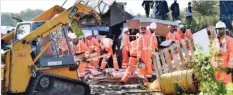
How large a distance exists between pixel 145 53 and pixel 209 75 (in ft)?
14.0

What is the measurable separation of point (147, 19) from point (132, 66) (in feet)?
21.2

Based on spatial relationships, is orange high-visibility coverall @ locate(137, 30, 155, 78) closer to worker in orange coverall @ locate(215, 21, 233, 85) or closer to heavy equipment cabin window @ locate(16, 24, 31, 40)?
worker in orange coverall @ locate(215, 21, 233, 85)

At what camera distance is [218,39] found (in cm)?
812

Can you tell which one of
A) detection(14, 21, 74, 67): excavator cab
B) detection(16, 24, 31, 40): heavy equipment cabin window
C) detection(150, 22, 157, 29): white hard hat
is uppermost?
detection(150, 22, 157, 29): white hard hat

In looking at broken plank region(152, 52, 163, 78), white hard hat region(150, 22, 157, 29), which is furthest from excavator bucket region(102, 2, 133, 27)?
broken plank region(152, 52, 163, 78)

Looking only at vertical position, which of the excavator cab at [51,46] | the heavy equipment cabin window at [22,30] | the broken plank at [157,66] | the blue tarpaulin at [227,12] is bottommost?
the broken plank at [157,66]

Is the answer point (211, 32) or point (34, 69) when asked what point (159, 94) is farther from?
point (34, 69)

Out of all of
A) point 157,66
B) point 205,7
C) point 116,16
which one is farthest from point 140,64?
point 205,7

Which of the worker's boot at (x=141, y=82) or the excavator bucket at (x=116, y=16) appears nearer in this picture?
the worker's boot at (x=141, y=82)

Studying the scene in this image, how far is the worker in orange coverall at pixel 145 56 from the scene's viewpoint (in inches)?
437

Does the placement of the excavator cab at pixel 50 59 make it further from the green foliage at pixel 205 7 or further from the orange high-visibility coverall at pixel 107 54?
the green foliage at pixel 205 7

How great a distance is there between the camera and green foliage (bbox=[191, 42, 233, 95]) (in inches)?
265

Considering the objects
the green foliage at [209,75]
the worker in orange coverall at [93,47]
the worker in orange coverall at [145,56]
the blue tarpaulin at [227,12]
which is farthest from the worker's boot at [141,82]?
the blue tarpaulin at [227,12]

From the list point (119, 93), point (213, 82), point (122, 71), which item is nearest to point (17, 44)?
point (119, 93)
